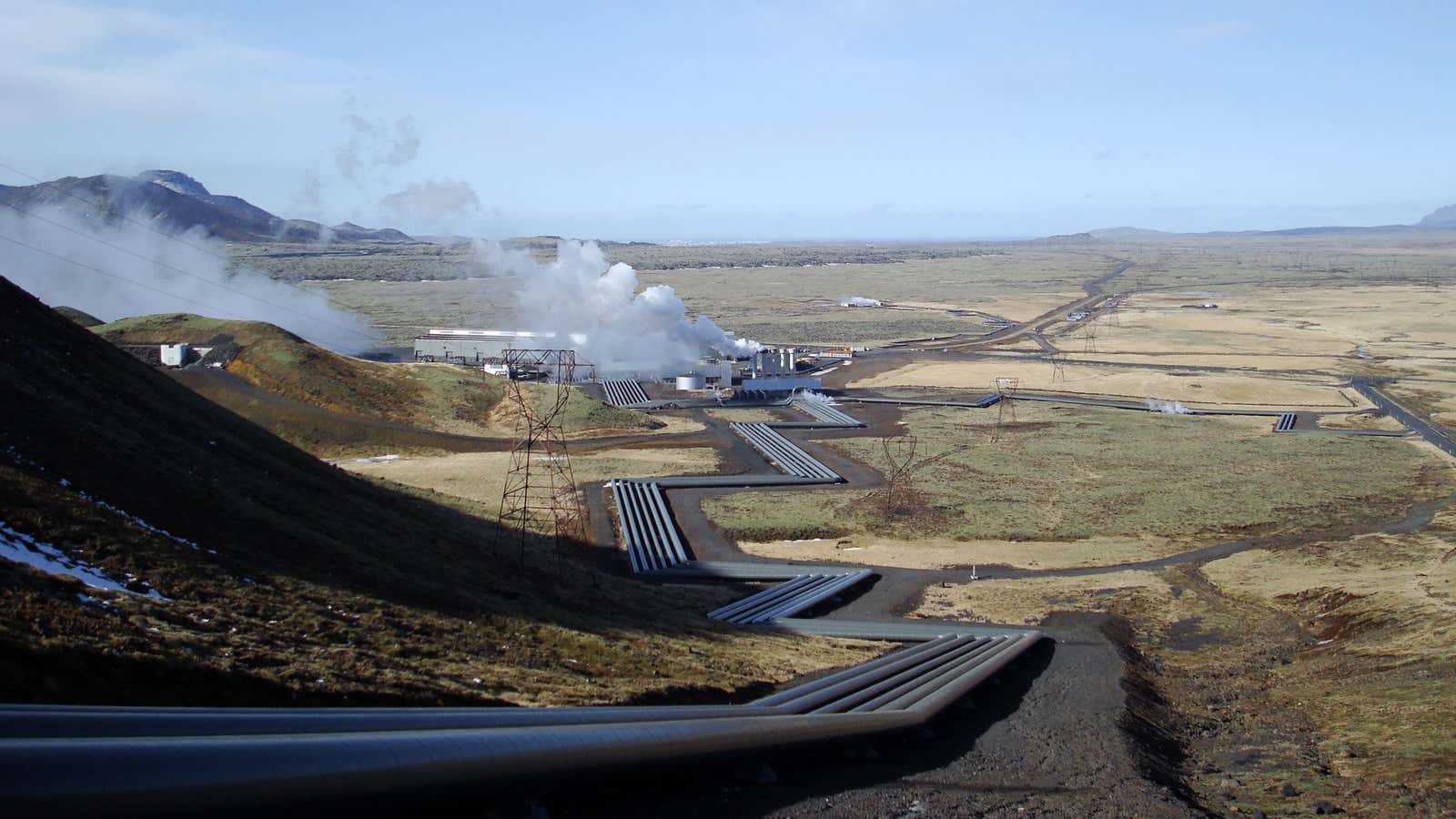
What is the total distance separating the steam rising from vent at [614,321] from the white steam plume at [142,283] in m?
19.1

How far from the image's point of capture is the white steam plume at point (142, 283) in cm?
8769

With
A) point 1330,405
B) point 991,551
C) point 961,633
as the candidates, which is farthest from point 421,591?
point 1330,405

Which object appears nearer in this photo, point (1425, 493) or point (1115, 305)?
point (1425, 493)

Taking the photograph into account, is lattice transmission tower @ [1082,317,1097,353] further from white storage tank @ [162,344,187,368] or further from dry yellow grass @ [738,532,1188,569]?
white storage tank @ [162,344,187,368]

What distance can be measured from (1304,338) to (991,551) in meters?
85.1

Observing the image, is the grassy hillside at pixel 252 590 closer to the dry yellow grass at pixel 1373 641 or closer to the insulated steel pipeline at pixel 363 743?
the insulated steel pipeline at pixel 363 743

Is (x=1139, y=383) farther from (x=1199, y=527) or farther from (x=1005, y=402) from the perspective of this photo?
(x=1199, y=527)

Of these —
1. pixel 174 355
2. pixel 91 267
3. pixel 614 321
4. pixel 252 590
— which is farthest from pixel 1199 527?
pixel 91 267

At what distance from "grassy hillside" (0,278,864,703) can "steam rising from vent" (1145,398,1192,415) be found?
45.5 meters

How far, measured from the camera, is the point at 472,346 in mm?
78375

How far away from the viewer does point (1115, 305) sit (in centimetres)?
14362

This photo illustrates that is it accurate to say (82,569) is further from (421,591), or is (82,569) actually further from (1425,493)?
(1425,493)

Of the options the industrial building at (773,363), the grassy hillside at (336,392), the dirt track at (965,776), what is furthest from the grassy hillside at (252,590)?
the industrial building at (773,363)

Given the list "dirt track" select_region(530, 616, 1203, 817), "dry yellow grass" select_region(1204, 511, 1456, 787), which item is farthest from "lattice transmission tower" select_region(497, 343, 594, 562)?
"dry yellow grass" select_region(1204, 511, 1456, 787)
